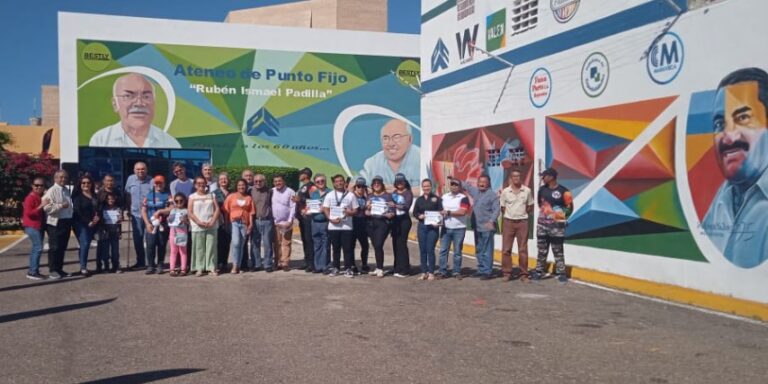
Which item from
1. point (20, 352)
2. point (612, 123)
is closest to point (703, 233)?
point (612, 123)

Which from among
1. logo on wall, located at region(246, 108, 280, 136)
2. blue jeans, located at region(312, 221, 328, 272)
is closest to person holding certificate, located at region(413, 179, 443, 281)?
blue jeans, located at region(312, 221, 328, 272)

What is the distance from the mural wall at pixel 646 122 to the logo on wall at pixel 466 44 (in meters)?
0.43

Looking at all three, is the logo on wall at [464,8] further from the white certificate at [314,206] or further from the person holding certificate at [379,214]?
the white certificate at [314,206]

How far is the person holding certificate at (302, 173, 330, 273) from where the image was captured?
11.8 meters

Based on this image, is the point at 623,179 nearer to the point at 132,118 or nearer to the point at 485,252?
the point at 485,252

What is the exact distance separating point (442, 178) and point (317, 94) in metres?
15.2

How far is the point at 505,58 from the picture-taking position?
14.9 meters

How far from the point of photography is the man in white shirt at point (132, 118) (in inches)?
1139

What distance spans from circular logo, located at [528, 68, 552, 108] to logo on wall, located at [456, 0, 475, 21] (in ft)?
10.7

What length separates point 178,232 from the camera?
11422mm

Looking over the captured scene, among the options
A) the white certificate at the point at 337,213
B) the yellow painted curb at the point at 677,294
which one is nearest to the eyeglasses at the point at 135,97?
the white certificate at the point at 337,213

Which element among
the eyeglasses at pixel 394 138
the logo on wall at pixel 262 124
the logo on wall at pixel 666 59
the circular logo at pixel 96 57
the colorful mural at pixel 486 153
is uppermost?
the circular logo at pixel 96 57

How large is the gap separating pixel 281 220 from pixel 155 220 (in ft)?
7.15

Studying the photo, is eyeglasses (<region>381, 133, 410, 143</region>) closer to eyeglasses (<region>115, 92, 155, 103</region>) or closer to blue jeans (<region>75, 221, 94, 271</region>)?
eyeglasses (<region>115, 92, 155, 103</region>)
